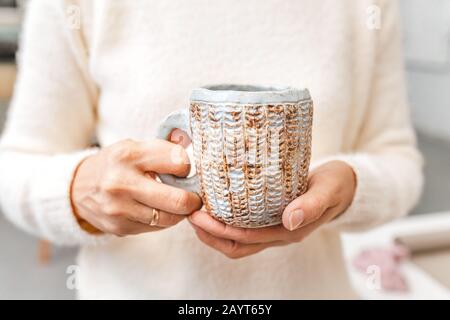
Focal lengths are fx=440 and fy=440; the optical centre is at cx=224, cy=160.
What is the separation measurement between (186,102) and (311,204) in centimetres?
10

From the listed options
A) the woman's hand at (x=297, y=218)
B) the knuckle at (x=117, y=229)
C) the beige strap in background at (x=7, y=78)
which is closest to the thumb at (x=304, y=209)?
the woman's hand at (x=297, y=218)

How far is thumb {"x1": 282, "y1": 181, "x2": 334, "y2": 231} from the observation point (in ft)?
0.75

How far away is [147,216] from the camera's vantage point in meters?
0.26

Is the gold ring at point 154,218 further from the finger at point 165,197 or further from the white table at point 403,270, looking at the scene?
the white table at point 403,270

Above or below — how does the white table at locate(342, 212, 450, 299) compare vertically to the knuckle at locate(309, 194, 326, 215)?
below

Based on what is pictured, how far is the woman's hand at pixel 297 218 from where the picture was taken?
232mm

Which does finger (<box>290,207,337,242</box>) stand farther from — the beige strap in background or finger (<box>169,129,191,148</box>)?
the beige strap in background

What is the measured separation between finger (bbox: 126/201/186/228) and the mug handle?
0.02m

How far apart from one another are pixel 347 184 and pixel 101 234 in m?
0.17

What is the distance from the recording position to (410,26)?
433mm

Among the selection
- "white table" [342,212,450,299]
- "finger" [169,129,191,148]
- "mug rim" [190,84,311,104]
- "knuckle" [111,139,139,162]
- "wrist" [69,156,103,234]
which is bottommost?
"white table" [342,212,450,299]

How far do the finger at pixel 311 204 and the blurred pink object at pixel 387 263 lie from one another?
18 cm

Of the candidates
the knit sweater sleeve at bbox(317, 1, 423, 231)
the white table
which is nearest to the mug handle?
the knit sweater sleeve at bbox(317, 1, 423, 231)
